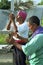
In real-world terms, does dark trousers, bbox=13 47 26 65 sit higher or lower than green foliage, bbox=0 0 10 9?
lower

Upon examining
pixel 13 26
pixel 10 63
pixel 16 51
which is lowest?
pixel 10 63

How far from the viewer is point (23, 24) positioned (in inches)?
248

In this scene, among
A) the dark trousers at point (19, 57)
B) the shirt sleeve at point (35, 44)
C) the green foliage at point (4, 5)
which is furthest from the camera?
the green foliage at point (4, 5)

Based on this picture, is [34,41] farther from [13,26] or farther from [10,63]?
[10,63]

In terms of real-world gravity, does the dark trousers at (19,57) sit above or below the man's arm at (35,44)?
below

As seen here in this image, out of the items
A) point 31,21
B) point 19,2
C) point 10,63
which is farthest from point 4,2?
point 31,21

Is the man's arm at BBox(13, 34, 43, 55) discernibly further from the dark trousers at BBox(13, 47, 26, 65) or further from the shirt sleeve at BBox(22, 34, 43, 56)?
the dark trousers at BBox(13, 47, 26, 65)

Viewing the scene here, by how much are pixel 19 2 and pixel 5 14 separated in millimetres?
9030

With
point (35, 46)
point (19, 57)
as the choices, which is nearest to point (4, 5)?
point (19, 57)

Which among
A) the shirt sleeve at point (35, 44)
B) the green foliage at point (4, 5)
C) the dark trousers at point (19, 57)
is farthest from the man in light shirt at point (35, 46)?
the green foliage at point (4, 5)

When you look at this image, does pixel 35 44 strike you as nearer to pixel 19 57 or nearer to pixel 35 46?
pixel 35 46

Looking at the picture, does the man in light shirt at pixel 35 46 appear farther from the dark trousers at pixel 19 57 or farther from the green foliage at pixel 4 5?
the green foliage at pixel 4 5

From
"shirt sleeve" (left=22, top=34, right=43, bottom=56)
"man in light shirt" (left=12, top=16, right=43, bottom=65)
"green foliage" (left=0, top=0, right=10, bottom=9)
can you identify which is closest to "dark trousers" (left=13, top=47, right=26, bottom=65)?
"man in light shirt" (left=12, top=16, right=43, bottom=65)

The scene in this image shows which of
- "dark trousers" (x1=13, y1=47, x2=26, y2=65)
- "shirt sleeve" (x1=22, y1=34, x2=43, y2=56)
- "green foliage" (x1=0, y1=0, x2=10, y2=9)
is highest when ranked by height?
"shirt sleeve" (x1=22, y1=34, x2=43, y2=56)
